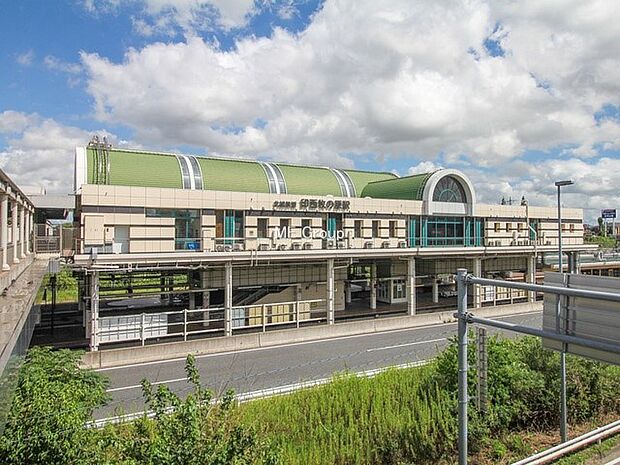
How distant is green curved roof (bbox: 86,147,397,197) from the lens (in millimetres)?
23422

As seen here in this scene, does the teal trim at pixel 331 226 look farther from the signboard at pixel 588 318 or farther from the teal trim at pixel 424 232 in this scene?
the signboard at pixel 588 318

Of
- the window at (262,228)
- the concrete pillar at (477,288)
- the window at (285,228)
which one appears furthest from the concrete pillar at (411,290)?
the window at (262,228)

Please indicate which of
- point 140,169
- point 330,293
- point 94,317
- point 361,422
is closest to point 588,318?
point 361,422

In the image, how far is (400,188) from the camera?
31.6 metres

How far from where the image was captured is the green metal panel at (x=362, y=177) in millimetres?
33938

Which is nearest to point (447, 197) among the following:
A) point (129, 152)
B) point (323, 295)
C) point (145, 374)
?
point (323, 295)

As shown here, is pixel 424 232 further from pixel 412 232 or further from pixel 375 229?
pixel 375 229

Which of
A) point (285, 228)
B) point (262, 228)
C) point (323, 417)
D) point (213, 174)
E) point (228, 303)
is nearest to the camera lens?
point (323, 417)

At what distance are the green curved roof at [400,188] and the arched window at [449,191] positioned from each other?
3.71 ft

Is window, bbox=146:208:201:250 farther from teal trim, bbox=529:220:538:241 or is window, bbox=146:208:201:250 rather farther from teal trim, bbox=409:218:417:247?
teal trim, bbox=529:220:538:241

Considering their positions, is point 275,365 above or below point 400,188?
below

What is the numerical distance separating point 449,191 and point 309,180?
979 centimetres

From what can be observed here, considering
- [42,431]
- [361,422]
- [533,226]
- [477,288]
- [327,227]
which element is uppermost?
[533,226]

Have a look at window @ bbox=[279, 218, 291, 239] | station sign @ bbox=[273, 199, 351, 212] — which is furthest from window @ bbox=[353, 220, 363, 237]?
window @ bbox=[279, 218, 291, 239]
